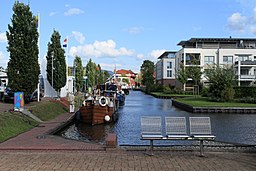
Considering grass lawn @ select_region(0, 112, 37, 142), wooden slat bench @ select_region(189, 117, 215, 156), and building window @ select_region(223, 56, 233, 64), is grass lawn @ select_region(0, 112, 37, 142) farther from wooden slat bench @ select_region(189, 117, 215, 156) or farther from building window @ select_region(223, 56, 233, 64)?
building window @ select_region(223, 56, 233, 64)

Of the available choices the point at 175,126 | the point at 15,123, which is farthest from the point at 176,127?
the point at 15,123

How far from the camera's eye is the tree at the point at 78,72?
226 feet

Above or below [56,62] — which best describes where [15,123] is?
below

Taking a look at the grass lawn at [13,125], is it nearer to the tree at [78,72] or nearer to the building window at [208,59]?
the tree at [78,72]

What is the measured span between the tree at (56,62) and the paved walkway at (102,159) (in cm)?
3039

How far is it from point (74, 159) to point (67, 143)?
105 inches

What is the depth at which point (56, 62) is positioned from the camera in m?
41.4

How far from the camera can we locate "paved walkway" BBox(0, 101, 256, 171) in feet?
27.3

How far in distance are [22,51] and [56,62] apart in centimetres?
1697

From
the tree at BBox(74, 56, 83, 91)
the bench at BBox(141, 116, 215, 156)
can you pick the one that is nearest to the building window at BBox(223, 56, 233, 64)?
the tree at BBox(74, 56, 83, 91)

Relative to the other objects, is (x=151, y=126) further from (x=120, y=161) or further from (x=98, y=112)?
(x=98, y=112)

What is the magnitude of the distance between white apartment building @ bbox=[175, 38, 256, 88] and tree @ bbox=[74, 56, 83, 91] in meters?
22.9

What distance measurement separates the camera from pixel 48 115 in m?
22.2

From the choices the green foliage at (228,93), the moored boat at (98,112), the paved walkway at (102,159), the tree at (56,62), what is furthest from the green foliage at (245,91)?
the paved walkway at (102,159)
